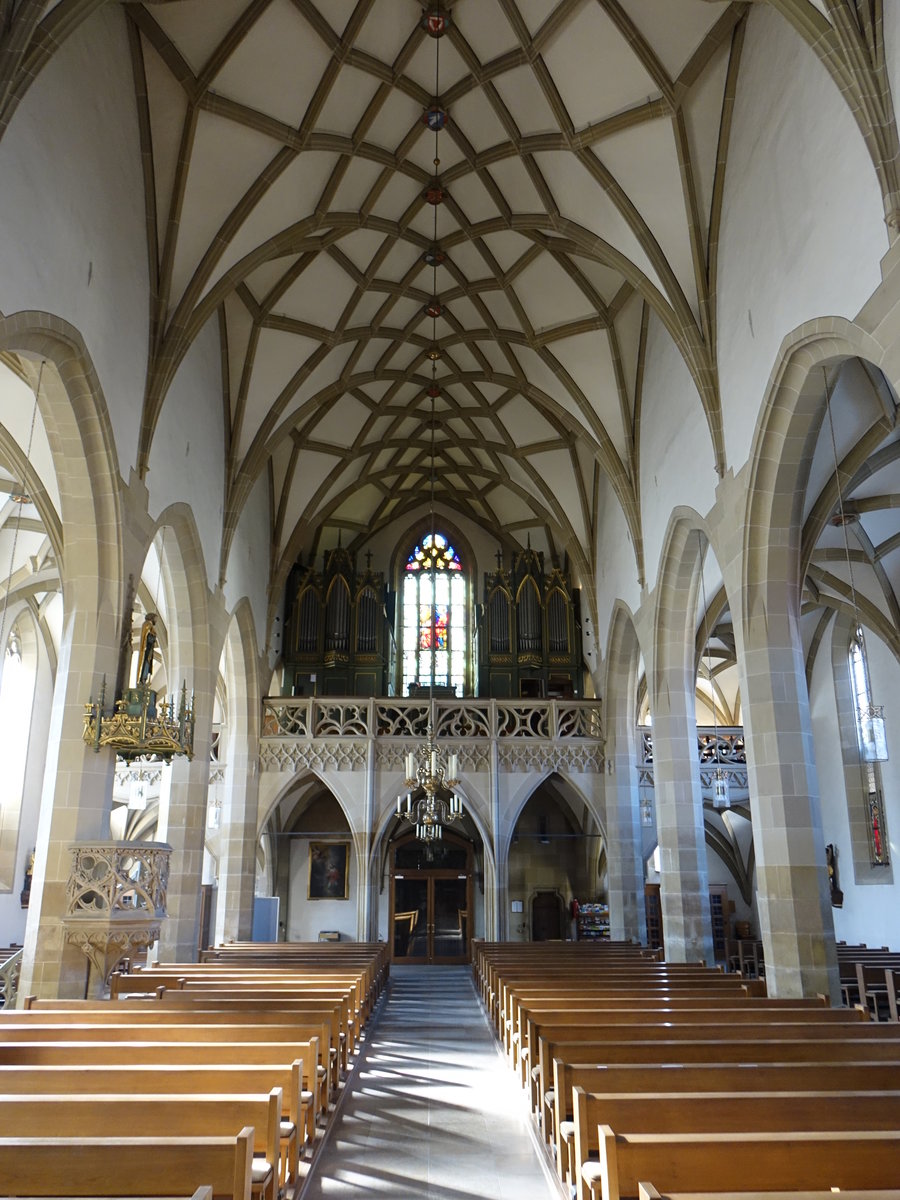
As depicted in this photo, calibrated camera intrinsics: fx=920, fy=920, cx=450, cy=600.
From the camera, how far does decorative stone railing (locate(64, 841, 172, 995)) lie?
9633 mm

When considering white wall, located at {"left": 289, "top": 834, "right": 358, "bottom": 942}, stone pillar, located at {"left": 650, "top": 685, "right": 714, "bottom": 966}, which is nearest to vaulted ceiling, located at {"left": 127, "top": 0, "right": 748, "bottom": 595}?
stone pillar, located at {"left": 650, "top": 685, "right": 714, "bottom": 966}

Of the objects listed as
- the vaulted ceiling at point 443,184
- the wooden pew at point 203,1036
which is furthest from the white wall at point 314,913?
the wooden pew at point 203,1036

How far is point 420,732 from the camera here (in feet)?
67.8

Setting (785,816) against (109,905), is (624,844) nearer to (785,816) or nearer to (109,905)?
(785,816)

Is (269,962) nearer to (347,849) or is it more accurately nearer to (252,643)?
(252,643)

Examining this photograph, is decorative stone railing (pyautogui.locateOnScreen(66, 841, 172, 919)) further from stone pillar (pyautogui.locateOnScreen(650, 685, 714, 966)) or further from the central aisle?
stone pillar (pyautogui.locateOnScreen(650, 685, 714, 966))

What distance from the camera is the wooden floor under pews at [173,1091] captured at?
11.1 feet

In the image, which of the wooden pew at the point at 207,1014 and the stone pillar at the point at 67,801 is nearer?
the wooden pew at the point at 207,1014

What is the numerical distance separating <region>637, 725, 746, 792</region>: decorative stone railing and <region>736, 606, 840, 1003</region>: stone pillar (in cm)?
1017

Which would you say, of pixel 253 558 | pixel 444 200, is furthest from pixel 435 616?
pixel 444 200

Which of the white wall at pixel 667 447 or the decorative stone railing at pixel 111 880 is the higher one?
the white wall at pixel 667 447

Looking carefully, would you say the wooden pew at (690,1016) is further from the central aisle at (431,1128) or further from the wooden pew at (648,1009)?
the central aisle at (431,1128)

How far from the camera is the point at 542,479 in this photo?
2152cm

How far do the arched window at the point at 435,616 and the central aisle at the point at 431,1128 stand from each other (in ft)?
42.9
